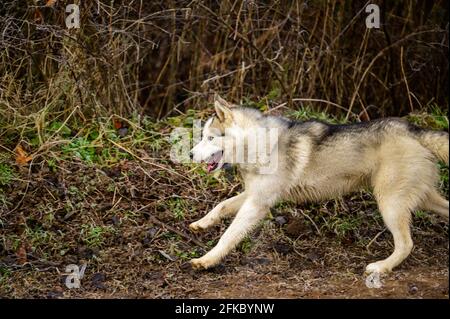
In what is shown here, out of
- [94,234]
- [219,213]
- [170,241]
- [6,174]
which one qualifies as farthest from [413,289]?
[6,174]

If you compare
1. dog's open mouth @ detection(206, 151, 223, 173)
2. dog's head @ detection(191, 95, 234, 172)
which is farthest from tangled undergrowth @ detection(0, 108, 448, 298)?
dog's head @ detection(191, 95, 234, 172)

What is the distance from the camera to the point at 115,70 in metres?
7.14

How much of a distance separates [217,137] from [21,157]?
6.73 feet

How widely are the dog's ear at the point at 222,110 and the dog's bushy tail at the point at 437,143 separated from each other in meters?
1.57

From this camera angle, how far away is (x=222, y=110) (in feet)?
17.6

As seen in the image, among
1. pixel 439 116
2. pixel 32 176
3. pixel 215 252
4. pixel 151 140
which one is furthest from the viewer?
pixel 439 116

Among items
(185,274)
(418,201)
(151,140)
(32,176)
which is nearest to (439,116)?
(418,201)

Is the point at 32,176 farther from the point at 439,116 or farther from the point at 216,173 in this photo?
the point at 439,116

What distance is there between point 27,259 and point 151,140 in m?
2.12

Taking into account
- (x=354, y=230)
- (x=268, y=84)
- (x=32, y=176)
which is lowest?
(x=354, y=230)

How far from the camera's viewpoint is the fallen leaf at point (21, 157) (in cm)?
616

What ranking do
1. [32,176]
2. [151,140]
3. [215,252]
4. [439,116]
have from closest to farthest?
[215,252]
[32,176]
[151,140]
[439,116]

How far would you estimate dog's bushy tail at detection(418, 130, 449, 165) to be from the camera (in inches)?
204

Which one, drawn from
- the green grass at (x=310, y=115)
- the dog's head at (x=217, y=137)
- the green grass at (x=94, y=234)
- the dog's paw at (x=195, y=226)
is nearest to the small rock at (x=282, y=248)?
the dog's paw at (x=195, y=226)
